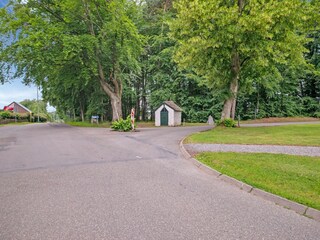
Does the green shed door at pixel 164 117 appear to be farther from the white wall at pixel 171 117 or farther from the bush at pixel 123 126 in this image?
the bush at pixel 123 126

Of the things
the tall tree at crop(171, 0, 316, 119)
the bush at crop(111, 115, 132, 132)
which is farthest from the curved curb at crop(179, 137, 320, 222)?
the bush at crop(111, 115, 132, 132)

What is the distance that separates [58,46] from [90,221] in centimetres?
1966

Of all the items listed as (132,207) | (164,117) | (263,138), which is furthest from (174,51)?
(132,207)

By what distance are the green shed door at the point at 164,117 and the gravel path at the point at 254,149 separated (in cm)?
1505

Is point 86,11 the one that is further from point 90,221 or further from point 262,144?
point 90,221

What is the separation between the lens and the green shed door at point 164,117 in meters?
24.8

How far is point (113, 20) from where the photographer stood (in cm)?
1902

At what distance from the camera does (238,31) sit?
13570 mm

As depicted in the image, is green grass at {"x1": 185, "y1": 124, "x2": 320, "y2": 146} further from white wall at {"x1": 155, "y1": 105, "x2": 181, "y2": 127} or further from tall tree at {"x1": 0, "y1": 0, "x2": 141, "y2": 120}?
white wall at {"x1": 155, "y1": 105, "x2": 181, "y2": 127}

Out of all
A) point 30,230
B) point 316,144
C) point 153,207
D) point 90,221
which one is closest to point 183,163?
point 153,207

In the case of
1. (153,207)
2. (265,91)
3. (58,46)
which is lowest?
(153,207)

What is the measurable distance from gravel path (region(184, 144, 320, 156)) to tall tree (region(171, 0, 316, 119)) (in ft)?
22.7

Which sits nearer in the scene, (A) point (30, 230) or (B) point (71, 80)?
(A) point (30, 230)

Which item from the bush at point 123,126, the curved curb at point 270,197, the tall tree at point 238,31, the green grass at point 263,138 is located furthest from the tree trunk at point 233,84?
the curved curb at point 270,197
